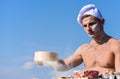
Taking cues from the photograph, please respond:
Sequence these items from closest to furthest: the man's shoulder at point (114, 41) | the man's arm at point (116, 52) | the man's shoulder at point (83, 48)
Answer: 1. the man's arm at point (116, 52)
2. the man's shoulder at point (114, 41)
3. the man's shoulder at point (83, 48)

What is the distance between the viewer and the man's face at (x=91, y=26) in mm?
6674

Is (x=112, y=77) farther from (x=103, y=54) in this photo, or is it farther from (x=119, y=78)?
(x=103, y=54)

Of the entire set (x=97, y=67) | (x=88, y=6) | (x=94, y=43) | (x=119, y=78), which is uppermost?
(x=88, y=6)

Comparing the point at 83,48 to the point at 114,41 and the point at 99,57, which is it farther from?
the point at 114,41

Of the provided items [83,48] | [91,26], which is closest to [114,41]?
[91,26]

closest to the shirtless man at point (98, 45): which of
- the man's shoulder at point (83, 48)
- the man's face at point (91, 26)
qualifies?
the man's face at point (91, 26)

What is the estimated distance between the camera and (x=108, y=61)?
674 cm

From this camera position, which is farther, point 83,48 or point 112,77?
point 83,48

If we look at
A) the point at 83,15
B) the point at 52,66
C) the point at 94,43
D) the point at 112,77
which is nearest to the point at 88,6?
the point at 83,15

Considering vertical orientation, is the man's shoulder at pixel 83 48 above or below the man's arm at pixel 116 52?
above

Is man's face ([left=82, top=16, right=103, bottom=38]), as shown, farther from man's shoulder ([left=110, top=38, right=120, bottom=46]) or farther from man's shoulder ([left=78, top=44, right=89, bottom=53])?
man's shoulder ([left=78, top=44, right=89, bottom=53])

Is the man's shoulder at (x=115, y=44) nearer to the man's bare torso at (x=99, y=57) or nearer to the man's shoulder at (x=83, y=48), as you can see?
the man's bare torso at (x=99, y=57)

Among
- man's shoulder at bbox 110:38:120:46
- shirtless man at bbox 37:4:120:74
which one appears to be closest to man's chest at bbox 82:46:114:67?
shirtless man at bbox 37:4:120:74

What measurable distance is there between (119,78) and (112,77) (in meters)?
0.11
